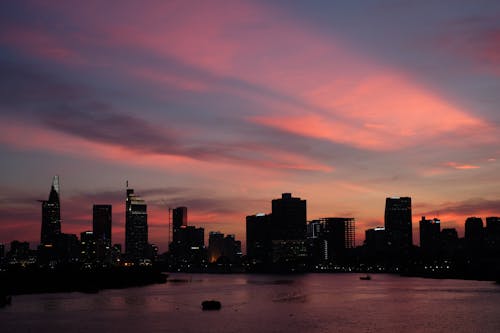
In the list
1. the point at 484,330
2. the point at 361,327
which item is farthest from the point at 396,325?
the point at 484,330

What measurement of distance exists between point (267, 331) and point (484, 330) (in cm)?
3711

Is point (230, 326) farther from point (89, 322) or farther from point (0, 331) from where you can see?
point (0, 331)

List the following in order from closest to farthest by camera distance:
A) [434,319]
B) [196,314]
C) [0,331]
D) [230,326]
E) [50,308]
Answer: [0,331] < [230,326] < [434,319] < [196,314] < [50,308]

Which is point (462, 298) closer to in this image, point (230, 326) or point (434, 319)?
point (434, 319)

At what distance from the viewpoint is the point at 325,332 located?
103 meters

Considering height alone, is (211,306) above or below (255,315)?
above

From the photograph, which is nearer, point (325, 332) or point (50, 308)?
point (325, 332)

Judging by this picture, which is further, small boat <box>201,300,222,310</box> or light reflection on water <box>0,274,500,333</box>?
Result: small boat <box>201,300,222,310</box>

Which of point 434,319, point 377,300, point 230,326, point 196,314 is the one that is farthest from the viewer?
point 377,300

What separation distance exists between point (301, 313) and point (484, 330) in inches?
1614

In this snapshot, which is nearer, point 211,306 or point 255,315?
point 255,315

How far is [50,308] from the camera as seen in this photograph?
474 ft

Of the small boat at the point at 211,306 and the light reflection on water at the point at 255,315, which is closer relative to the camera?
the light reflection on water at the point at 255,315

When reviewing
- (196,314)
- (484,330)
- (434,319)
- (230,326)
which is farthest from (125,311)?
(484,330)
